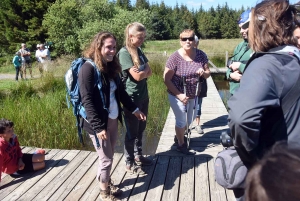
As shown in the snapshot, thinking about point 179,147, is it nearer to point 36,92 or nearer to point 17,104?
point 17,104

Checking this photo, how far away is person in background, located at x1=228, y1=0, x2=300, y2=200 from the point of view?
1291 millimetres

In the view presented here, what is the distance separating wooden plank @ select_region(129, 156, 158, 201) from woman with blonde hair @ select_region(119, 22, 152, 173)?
0.10 metres

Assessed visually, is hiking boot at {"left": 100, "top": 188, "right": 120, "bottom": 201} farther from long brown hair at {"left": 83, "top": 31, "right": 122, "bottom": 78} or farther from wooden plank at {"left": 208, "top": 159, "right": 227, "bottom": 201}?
long brown hair at {"left": 83, "top": 31, "right": 122, "bottom": 78}

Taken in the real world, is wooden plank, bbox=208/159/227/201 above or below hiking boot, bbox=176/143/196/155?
below

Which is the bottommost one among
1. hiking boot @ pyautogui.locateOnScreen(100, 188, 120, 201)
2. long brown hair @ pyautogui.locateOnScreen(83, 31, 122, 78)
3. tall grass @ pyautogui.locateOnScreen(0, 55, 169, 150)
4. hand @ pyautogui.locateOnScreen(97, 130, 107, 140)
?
tall grass @ pyautogui.locateOnScreen(0, 55, 169, 150)

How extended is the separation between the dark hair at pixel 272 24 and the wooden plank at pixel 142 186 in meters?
1.87

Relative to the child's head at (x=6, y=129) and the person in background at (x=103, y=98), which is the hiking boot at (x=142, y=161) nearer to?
the person in background at (x=103, y=98)

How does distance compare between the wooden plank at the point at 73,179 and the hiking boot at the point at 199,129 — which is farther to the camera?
the hiking boot at the point at 199,129

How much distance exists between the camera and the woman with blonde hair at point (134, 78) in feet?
9.15

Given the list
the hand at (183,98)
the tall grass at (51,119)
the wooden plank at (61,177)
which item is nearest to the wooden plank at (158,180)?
the hand at (183,98)

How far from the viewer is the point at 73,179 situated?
10.2ft

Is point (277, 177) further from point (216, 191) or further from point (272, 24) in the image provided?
point (216, 191)

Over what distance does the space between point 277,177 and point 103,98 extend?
184 centimetres

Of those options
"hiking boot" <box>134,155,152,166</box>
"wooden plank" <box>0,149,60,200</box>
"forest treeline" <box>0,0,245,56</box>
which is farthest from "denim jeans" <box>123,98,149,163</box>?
"forest treeline" <box>0,0,245,56</box>
